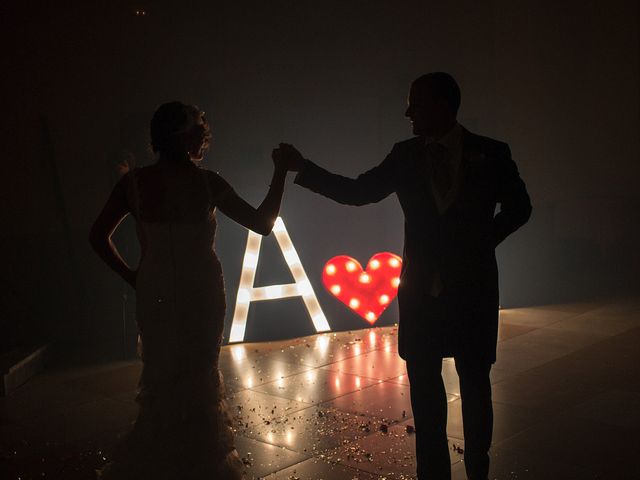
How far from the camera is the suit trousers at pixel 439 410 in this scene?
3217 mm

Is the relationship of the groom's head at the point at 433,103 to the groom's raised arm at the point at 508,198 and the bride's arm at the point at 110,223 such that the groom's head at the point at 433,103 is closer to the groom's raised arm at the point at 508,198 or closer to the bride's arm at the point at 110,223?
the groom's raised arm at the point at 508,198

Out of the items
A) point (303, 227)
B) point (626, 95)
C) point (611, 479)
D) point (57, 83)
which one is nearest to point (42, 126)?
point (57, 83)

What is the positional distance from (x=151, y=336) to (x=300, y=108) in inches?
192

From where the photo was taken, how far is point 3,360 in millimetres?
6234

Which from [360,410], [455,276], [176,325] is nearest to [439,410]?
[455,276]

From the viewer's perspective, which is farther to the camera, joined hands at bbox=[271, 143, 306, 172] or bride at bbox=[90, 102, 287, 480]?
joined hands at bbox=[271, 143, 306, 172]

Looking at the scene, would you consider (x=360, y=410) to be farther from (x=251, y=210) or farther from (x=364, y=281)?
(x=364, y=281)

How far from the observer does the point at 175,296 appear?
3.31m

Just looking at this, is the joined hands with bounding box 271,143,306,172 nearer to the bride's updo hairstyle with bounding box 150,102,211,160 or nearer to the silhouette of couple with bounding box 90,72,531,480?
the silhouette of couple with bounding box 90,72,531,480

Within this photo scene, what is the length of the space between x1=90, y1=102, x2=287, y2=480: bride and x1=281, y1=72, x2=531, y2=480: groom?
0.74 metres

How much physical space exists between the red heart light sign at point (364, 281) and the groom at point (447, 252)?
4118 mm

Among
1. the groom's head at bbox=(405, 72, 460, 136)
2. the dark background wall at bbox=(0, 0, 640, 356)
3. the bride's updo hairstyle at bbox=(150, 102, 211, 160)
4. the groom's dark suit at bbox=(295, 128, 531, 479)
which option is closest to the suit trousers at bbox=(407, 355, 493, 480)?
the groom's dark suit at bbox=(295, 128, 531, 479)

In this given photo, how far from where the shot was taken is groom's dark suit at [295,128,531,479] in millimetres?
3143

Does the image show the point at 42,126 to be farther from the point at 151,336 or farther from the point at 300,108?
the point at 151,336
